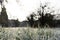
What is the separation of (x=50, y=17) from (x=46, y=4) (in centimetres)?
41

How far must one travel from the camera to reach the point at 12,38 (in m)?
4.69

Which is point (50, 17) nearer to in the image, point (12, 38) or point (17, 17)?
point (17, 17)

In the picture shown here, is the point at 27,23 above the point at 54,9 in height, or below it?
below

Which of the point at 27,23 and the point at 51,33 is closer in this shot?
the point at 51,33

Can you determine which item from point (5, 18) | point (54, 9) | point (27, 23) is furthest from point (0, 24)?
point (54, 9)

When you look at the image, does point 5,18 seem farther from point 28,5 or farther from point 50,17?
point 50,17

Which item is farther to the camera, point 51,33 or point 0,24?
point 0,24

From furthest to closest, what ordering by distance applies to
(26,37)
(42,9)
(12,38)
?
1. (42,9)
2. (12,38)
3. (26,37)

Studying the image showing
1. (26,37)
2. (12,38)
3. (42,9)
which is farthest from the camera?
(42,9)

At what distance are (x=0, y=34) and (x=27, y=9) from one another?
1.48 meters

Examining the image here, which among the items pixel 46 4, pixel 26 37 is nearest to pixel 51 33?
pixel 26 37

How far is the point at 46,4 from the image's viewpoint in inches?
233

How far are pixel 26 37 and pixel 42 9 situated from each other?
1677 millimetres

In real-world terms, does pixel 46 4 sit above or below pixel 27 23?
above
